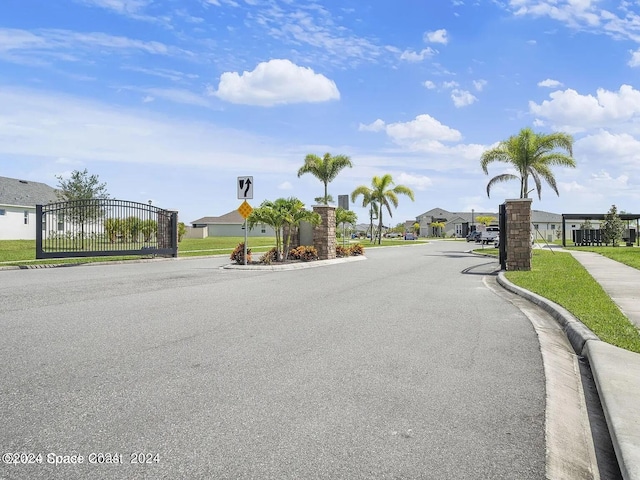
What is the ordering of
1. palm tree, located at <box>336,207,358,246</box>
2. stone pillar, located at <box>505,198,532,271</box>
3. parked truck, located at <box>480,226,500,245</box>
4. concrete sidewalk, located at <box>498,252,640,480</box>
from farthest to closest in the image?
parked truck, located at <box>480,226,500,245</box>
palm tree, located at <box>336,207,358,246</box>
stone pillar, located at <box>505,198,532,271</box>
concrete sidewalk, located at <box>498,252,640,480</box>

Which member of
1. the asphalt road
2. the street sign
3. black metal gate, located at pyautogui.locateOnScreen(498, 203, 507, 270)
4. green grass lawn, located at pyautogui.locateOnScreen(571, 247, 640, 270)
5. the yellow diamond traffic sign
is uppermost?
the street sign

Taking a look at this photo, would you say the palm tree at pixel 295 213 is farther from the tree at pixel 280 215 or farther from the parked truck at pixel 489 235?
the parked truck at pixel 489 235

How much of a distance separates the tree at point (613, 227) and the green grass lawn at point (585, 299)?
29276 mm

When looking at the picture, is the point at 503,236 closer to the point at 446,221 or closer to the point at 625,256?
the point at 625,256

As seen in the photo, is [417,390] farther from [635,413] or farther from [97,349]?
[97,349]

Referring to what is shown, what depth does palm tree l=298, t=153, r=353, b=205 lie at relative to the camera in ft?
143

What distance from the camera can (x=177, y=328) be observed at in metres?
7.28

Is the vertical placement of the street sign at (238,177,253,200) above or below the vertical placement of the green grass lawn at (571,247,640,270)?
above

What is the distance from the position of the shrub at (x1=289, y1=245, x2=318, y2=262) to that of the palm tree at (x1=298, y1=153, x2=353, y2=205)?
21.6m

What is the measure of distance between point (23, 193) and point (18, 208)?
10.3 feet

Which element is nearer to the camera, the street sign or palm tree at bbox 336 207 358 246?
the street sign

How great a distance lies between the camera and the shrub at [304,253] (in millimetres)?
22531

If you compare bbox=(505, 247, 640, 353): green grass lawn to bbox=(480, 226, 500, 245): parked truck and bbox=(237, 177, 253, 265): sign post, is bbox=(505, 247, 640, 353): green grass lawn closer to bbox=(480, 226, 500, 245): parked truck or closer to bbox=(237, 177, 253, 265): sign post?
bbox=(237, 177, 253, 265): sign post

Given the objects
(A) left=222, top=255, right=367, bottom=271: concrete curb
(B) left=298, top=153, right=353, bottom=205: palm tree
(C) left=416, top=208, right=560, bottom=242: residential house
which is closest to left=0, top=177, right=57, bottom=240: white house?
(B) left=298, top=153, right=353, bottom=205: palm tree
